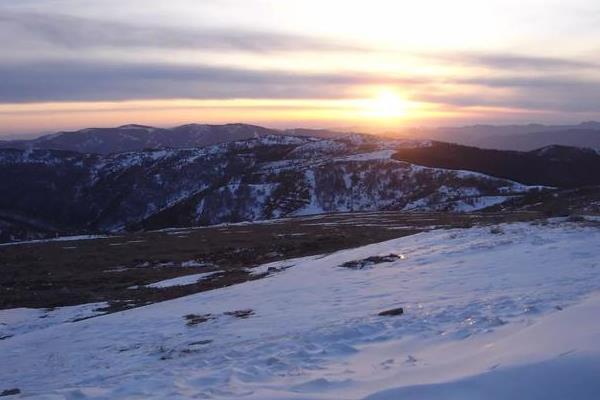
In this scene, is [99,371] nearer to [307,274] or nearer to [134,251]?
[307,274]

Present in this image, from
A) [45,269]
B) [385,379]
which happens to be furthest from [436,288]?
[45,269]

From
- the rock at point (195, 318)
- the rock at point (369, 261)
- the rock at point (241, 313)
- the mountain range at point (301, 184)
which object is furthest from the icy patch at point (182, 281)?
the mountain range at point (301, 184)

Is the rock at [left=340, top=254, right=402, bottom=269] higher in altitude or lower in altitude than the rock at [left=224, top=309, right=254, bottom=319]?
higher

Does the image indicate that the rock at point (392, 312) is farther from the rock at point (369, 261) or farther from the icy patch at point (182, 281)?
the icy patch at point (182, 281)

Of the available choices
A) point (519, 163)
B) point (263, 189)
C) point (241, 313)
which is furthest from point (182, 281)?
point (519, 163)

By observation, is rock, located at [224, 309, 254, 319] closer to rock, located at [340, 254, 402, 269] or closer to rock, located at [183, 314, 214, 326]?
rock, located at [183, 314, 214, 326]

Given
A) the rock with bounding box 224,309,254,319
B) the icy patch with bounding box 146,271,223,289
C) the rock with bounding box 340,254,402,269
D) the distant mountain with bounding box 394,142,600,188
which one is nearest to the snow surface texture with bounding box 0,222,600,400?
the rock with bounding box 224,309,254,319
